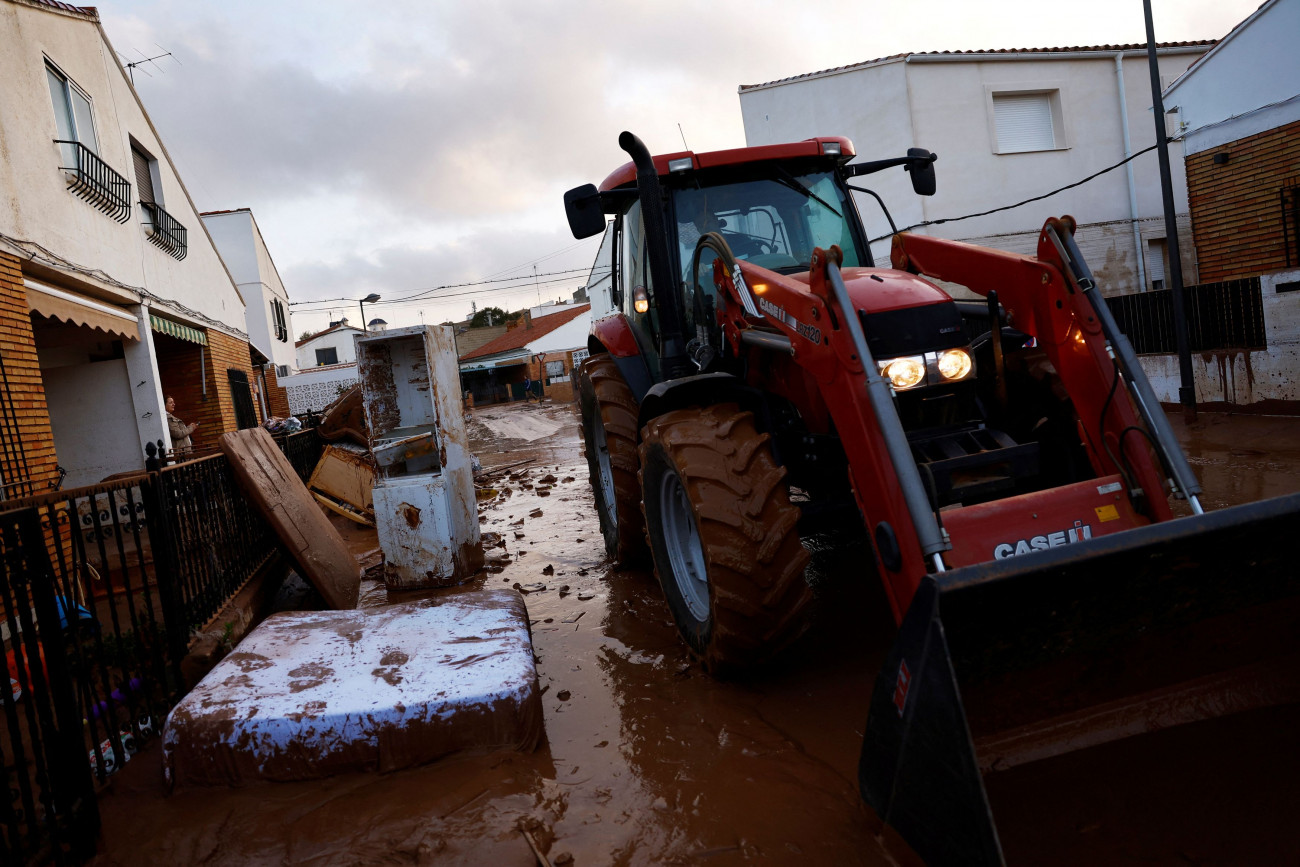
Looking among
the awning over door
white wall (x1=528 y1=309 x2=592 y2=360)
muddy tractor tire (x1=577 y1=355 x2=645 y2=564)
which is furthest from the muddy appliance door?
white wall (x1=528 y1=309 x2=592 y2=360)

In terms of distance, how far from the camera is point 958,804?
183cm

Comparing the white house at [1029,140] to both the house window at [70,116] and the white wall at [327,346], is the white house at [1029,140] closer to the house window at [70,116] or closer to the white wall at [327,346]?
the house window at [70,116]

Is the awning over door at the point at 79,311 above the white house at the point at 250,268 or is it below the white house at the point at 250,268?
below

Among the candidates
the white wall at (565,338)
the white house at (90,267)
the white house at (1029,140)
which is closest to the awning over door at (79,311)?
the white house at (90,267)

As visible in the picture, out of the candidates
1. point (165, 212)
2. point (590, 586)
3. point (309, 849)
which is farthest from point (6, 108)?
point (309, 849)

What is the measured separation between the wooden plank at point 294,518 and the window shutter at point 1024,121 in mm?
15451

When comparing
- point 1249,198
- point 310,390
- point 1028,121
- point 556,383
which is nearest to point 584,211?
point 1249,198

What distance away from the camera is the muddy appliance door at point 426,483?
6.07 meters

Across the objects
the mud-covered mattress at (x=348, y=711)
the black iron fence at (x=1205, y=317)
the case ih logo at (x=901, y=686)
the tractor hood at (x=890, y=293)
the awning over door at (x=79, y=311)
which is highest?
the awning over door at (x=79, y=311)

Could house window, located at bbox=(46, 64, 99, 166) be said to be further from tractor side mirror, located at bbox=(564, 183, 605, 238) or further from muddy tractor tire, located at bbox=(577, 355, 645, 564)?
tractor side mirror, located at bbox=(564, 183, 605, 238)

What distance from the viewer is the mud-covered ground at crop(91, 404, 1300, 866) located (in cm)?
222

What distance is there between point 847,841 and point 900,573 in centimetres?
84

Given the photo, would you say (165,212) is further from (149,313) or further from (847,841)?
(847,841)

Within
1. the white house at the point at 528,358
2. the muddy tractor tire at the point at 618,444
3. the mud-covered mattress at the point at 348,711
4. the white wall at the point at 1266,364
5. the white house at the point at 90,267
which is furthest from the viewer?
the white house at the point at 528,358
